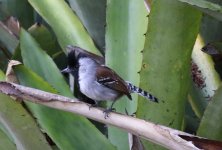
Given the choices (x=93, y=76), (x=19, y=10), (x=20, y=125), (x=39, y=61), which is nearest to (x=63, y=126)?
(x=20, y=125)

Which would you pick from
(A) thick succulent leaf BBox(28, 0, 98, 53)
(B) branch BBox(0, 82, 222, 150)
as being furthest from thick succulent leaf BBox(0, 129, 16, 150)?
(A) thick succulent leaf BBox(28, 0, 98, 53)

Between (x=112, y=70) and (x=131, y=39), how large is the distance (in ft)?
0.30

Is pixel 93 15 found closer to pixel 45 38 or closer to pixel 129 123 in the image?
pixel 45 38

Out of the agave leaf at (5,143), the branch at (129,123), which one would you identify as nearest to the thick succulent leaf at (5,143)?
the agave leaf at (5,143)

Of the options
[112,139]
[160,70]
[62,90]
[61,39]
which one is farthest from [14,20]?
[160,70]

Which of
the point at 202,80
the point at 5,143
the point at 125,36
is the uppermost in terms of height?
the point at 125,36

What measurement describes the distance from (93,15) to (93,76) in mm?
187

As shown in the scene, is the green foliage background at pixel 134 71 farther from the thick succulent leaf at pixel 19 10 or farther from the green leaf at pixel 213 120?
the thick succulent leaf at pixel 19 10

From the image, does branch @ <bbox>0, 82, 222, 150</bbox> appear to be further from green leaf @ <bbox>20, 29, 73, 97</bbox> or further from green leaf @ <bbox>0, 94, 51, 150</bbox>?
green leaf @ <bbox>20, 29, 73, 97</bbox>

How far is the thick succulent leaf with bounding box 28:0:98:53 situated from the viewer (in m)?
1.40

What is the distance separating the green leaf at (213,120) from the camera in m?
1.01

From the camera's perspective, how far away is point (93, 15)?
1519mm

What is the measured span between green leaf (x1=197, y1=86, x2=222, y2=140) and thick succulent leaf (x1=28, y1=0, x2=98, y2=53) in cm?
45

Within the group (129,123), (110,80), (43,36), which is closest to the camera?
(129,123)
